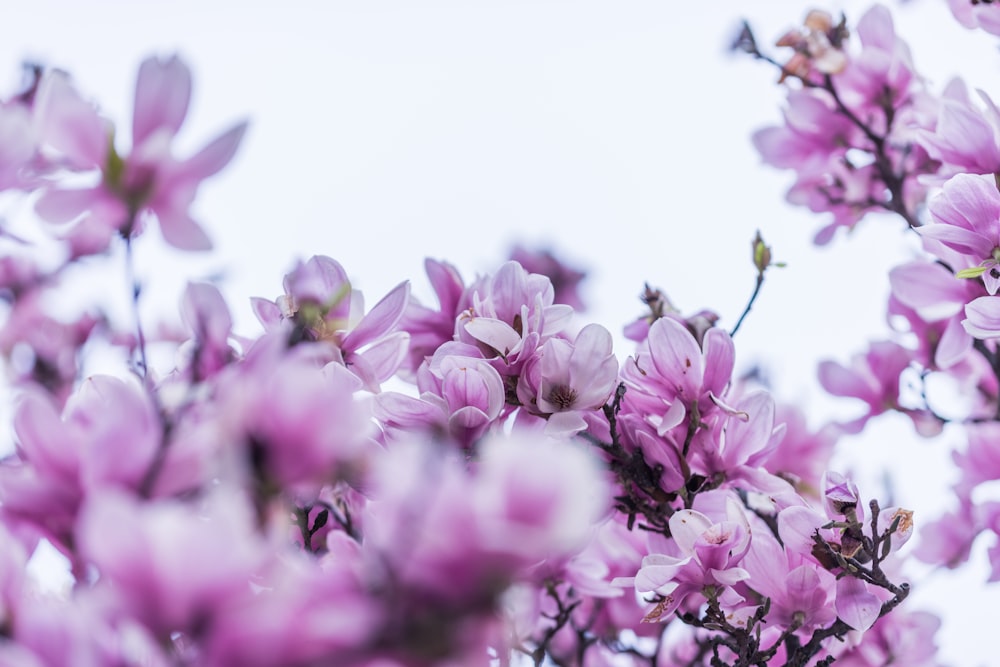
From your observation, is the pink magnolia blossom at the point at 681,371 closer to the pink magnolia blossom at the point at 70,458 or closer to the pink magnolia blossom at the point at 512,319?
the pink magnolia blossom at the point at 512,319

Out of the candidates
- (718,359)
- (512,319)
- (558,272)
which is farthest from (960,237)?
(558,272)

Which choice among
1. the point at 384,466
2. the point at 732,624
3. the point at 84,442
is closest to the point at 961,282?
the point at 732,624

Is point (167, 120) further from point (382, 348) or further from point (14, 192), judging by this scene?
point (382, 348)

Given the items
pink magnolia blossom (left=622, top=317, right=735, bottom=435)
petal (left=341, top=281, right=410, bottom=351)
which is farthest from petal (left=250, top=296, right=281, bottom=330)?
pink magnolia blossom (left=622, top=317, right=735, bottom=435)

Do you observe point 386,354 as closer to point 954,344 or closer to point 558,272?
point 954,344

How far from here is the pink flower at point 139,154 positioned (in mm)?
→ 782

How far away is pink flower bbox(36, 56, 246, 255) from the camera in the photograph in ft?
2.56

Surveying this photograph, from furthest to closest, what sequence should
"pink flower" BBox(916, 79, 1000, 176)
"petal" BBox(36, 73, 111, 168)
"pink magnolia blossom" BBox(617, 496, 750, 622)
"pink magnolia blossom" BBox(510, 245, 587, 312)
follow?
"pink magnolia blossom" BBox(510, 245, 587, 312), "pink flower" BBox(916, 79, 1000, 176), "pink magnolia blossom" BBox(617, 496, 750, 622), "petal" BBox(36, 73, 111, 168)

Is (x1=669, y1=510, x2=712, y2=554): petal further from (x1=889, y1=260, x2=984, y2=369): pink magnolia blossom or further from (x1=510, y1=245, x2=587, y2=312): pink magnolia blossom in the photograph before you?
(x1=510, y1=245, x2=587, y2=312): pink magnolia blossom

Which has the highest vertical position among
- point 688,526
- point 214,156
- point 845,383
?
point 214,156

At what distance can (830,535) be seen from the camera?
3.45 ft

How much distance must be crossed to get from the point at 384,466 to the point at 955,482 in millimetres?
1504

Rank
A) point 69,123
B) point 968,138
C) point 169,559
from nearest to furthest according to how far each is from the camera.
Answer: point 169,559 < point 69,123 < point 968,138

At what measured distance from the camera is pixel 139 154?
0.80m
